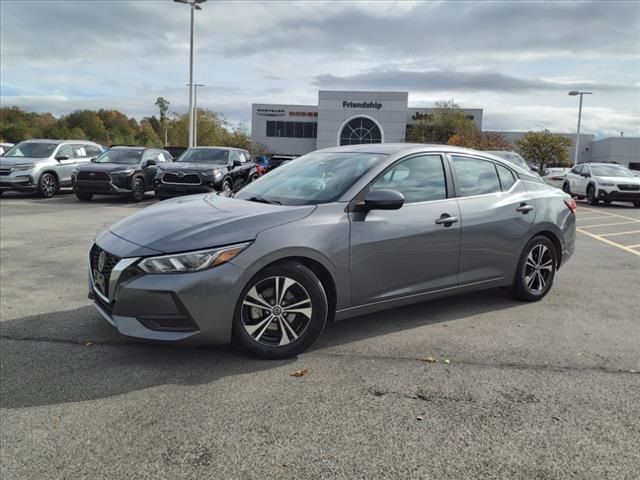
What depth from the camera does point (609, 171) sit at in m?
20.0

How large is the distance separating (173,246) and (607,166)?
20664 mm

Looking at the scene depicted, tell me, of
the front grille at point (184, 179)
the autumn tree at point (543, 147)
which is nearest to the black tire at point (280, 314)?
the front grille at point (184, 179)

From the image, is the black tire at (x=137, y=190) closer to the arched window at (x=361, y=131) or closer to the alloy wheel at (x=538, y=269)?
the alloy wheel at (x=538, y=269)

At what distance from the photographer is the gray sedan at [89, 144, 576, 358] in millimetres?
3559

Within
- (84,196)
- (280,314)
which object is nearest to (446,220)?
(280,314)

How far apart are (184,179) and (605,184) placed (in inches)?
567

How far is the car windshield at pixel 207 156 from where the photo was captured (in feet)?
50.7

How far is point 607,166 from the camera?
66.5 feet

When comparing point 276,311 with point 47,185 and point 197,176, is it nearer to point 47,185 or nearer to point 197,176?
point 197,176

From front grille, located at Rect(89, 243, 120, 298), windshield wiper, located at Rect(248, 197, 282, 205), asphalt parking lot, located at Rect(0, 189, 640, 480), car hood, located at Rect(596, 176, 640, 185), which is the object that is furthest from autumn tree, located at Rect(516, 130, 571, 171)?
front grille, located at Rect(89, 243, 120, 298)

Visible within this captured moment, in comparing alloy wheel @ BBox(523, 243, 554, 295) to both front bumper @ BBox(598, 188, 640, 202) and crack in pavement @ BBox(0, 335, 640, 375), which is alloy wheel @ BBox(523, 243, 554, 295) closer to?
crack in pavement @ BBox(0, 335, 640, 375)

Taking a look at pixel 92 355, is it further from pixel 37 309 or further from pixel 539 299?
pixel 539 299

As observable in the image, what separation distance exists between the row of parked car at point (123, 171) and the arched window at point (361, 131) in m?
54.6

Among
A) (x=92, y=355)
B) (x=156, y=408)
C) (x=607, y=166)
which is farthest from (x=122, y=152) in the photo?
(x=607, y=166)
